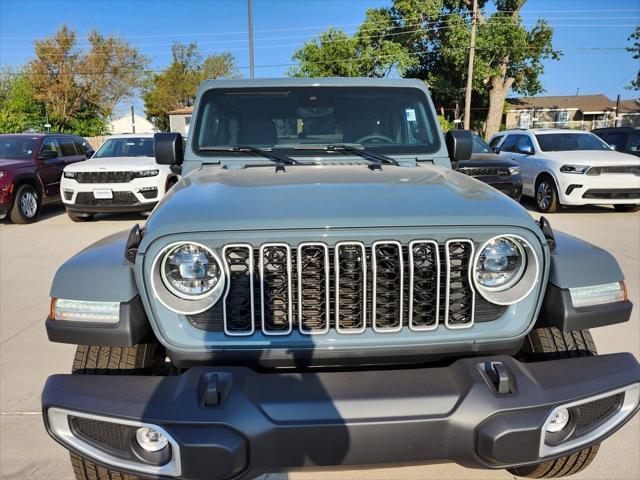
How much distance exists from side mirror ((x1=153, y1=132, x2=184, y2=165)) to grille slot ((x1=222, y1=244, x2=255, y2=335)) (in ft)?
5.65

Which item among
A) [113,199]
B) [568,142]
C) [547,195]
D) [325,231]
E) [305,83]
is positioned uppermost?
[305,83]

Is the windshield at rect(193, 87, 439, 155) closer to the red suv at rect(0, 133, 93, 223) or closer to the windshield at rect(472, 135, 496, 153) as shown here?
the windshield at rect(472, 135, 496, 153)

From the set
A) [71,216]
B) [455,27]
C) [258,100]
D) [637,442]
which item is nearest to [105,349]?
[258,100]

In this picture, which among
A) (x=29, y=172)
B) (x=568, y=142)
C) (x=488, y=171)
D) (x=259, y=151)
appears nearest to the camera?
(x=259, y=151)

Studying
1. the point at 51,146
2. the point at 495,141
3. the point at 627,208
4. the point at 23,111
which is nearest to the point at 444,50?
the point at 495,141

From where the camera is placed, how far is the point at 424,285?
2016 mm

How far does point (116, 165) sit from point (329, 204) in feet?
28.0

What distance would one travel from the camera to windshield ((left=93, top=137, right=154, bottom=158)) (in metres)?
10.9

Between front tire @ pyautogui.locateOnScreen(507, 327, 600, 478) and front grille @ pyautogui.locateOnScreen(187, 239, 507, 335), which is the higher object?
front grille @ pyautogui.locateOnScreen(187, 239, 507, 335)

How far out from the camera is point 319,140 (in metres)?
3.38

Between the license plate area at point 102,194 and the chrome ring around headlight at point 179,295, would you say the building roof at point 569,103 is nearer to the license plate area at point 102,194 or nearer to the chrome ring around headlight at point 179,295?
the license plate area at point 102,194

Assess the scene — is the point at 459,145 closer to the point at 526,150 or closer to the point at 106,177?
the point at 106,177

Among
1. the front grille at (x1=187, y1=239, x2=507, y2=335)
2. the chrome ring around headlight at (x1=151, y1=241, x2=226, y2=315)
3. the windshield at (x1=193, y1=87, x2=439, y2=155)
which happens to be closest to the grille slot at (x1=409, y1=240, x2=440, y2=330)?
the front grille at (x1=187, y1=239, x2=507, y2=335)

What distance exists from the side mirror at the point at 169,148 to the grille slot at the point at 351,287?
6.29ft
